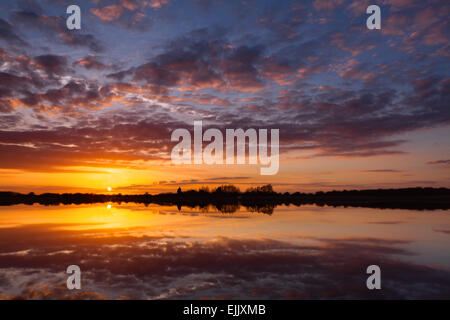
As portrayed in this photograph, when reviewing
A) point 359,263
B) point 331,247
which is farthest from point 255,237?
point 359,263

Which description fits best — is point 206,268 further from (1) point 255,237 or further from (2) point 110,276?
(1) point 255,237

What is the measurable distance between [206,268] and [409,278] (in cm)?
741

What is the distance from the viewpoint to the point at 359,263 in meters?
12.8

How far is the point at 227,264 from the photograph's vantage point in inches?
504

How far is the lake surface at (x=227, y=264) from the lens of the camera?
9602 millimetres

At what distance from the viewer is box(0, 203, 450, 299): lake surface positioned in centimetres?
960

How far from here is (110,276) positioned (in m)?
11.3

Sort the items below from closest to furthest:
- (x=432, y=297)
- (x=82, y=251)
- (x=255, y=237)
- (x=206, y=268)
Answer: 1. (x=432, y=297)
2. (x=206, y=268)
3. (x=82, y=251)
4. (x=255, y=237)
